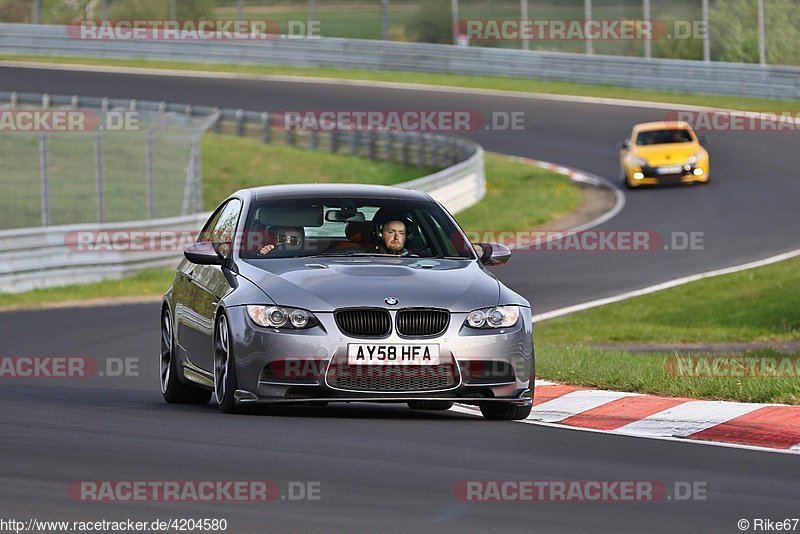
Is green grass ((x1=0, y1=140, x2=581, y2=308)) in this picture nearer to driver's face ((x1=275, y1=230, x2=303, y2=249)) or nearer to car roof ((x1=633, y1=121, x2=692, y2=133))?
car roof ((x1=633, y1=121, x2=692, y2=133))

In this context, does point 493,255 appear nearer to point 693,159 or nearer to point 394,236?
point 394,236

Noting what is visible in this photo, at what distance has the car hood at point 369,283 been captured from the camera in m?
9.89

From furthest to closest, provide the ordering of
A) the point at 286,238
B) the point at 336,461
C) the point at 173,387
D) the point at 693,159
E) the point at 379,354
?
the point at 693,159, the point at 173,387, the point at 286,238, the point at 379,354, the point at 336,461

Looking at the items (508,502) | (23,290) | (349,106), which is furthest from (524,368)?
(349,106)

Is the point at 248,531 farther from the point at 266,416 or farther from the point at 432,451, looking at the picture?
the point at 266,416

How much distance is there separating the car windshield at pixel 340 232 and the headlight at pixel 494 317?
950mm

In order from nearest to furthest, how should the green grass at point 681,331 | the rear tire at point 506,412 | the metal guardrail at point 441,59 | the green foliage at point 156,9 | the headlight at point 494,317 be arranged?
the headlight at point 494,317
the rear tire at point 506,412
the green grass at point 681,331
the metal guardrail at point 441,59
the green foliage at point 156,9

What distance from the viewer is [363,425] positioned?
31.9 feet

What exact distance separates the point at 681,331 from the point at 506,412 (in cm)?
907

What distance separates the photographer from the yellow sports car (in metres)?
36.4

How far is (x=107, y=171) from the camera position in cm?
3316

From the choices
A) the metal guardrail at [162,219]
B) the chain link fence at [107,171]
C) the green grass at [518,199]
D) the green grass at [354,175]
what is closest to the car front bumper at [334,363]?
the metal guardrail at [162,219]

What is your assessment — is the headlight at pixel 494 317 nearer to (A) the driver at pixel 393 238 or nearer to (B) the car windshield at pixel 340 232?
(B) the car windshield at pixel 340 232

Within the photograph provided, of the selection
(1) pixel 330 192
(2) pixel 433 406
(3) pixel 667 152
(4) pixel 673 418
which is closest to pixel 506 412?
(2) pixel 433 406
